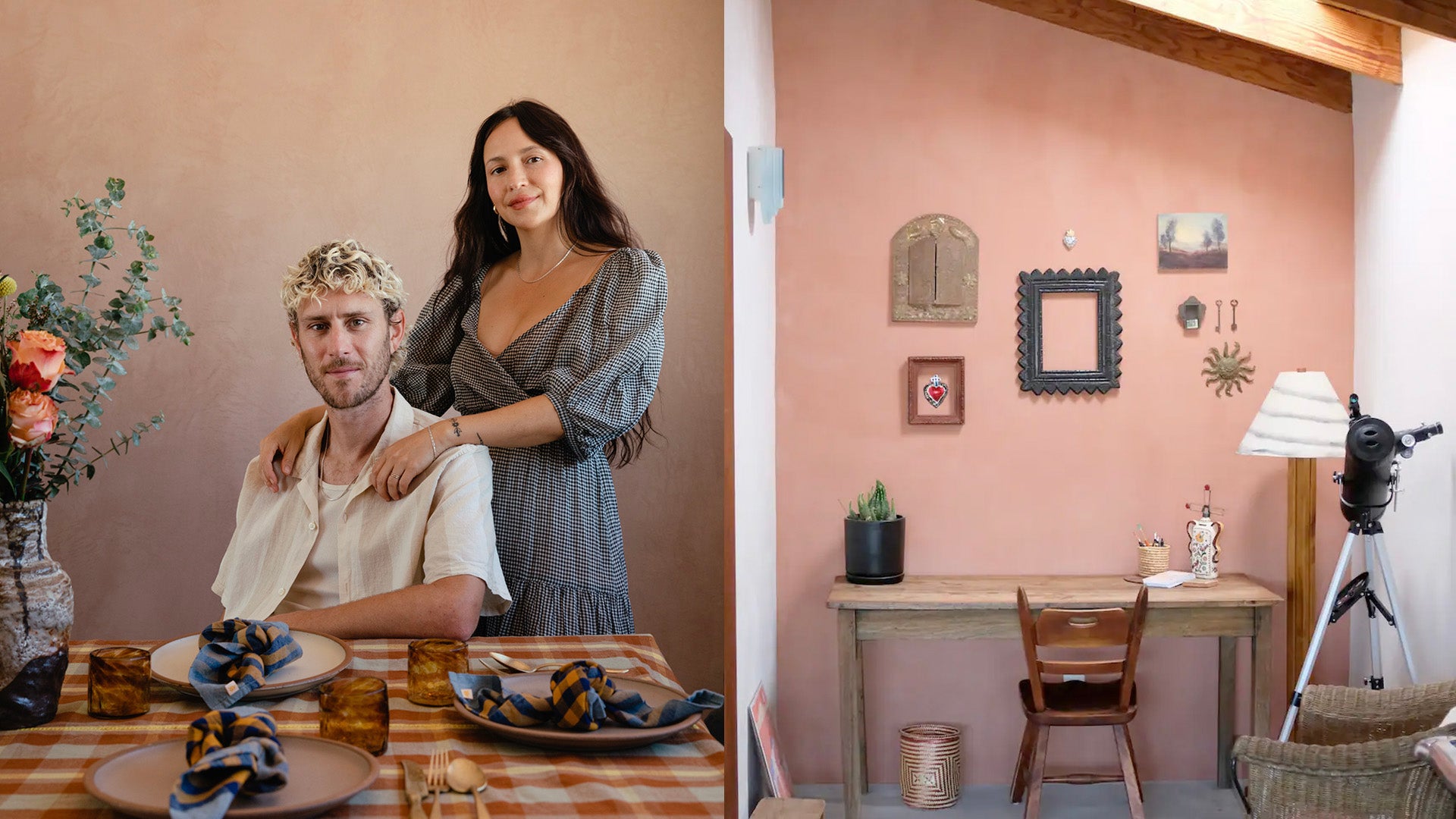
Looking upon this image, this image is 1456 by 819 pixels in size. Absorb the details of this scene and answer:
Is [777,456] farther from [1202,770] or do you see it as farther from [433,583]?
[433,583]

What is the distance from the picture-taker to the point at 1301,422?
11.8 feet

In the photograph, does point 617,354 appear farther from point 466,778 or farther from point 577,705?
point 466,778

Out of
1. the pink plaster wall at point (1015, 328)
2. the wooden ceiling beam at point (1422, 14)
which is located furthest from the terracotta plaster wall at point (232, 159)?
the pink plaster wall at point (1015, 328)

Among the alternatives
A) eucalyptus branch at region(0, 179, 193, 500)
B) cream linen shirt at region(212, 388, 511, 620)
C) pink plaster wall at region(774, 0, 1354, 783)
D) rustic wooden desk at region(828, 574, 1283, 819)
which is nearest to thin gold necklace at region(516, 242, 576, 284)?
cream linen shirt at region(212, 388, 511, 620)

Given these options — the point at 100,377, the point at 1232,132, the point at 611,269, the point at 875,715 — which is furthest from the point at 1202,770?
the point at 100,377

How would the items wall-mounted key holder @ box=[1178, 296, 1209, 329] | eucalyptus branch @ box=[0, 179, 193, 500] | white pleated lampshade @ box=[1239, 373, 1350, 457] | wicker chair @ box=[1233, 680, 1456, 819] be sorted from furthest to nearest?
wall-mounted key holder @ box=[1178, 296, 1209, 329], white pleated lampshade @ box=[1239, 373, 1350, 457], wicker chair @ box=[1233, 680, 1456, 819], eucalyptus branch @ box=[0, 179, 193, 500]

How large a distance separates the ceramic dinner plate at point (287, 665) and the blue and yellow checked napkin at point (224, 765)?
0.86 ft

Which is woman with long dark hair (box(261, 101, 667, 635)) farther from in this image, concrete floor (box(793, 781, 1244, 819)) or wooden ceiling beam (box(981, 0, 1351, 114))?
wooden ceiling beam (box(981, 0, 1351, 114))

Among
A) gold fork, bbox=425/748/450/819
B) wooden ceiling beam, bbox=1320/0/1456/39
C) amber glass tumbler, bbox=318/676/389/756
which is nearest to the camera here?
gold fork, bbox=425/748/450/819

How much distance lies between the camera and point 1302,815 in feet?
9.32

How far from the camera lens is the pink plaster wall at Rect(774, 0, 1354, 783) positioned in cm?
400

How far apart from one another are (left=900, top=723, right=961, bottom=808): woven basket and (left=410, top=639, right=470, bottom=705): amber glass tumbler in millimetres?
2822

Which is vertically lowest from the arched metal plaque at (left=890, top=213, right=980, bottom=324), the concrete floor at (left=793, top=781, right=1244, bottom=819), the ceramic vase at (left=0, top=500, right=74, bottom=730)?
the concrete floor at (left=793, top=781, right=1244, bottom=819)

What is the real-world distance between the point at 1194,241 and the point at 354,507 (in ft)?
10.6
